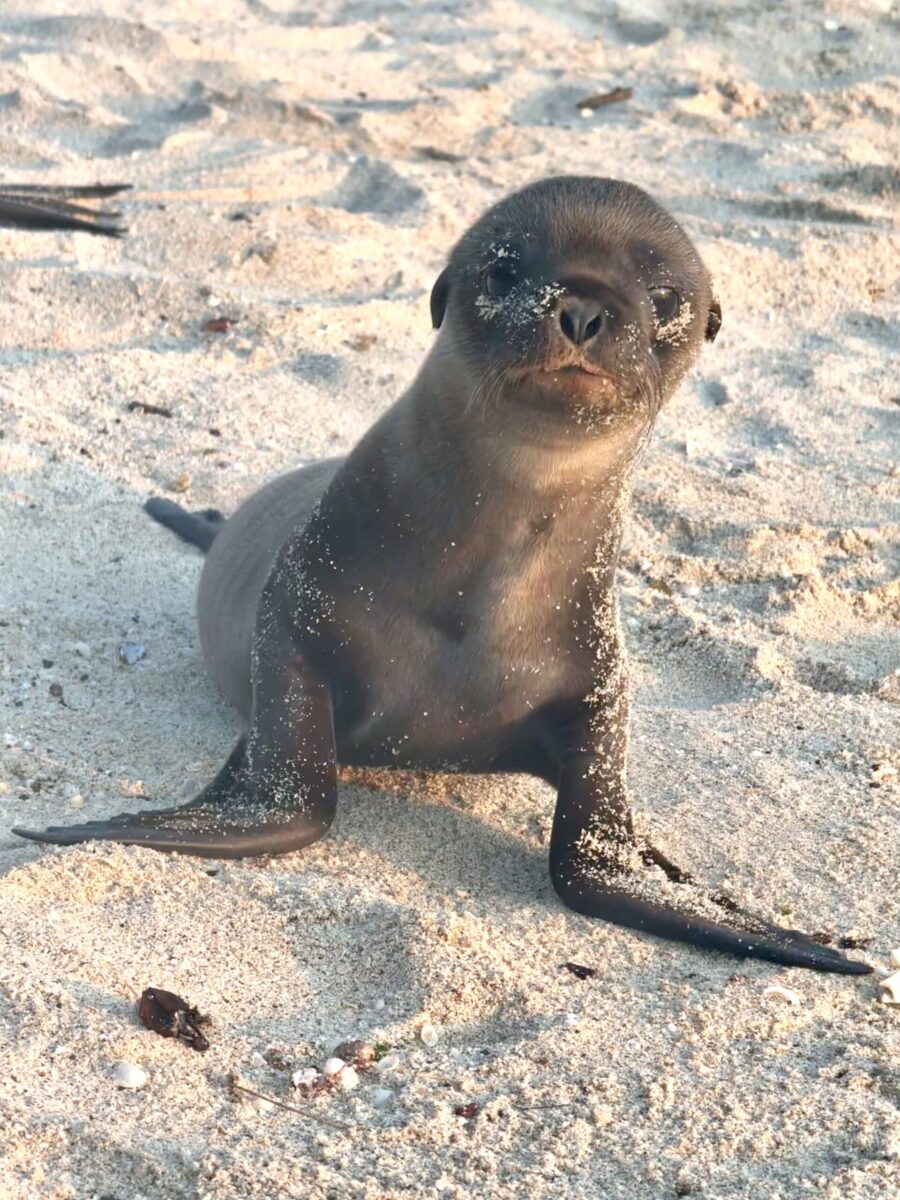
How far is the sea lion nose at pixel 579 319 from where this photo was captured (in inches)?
137

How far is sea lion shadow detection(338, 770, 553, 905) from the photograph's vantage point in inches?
160

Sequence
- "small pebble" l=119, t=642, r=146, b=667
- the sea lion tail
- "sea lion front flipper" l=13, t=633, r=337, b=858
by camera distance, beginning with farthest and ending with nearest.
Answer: the sea lion tail
"small pebble" l=119, t=642, r=146, b=667
"sea lion front flipper" l=13, t=633, r=337, b=858

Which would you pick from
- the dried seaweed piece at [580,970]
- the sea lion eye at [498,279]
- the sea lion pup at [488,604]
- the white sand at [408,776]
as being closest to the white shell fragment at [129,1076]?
the white sand at [408,776]

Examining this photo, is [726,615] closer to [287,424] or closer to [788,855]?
[788,855]

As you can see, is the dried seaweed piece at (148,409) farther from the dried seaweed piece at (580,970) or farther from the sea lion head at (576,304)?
the dried seaweed piece at (580,970)

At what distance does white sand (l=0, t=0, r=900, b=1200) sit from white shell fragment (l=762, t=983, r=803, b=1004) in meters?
0.03

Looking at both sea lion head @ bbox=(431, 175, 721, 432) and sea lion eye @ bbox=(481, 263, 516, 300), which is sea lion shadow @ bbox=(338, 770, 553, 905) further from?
sea lion eye @ bbox=(481, 263, 516, 300)

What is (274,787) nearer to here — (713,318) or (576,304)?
(576,304)

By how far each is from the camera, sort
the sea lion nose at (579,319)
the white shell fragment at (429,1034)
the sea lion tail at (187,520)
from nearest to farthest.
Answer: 1. the white shell fragment at (429,1034)
2. the sea lion nose at (579,319)
3. the sea lion tail at (187,520)

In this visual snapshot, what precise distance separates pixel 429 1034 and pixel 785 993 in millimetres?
719

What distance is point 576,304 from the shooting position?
3514mm

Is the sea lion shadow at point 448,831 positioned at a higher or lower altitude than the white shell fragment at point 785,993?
lower

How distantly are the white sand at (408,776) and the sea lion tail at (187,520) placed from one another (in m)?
0.05

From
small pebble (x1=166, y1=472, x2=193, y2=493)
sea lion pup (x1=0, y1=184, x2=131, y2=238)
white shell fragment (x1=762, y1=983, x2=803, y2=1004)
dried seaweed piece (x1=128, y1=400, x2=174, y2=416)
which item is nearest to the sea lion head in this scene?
white shell fragment (x1=762, y1=983, x2=803, y2=1004)
